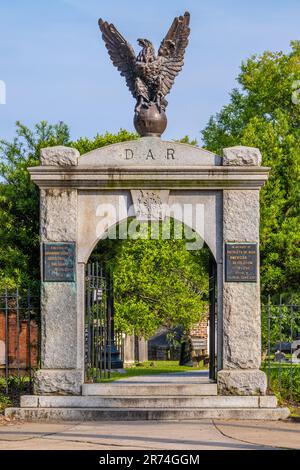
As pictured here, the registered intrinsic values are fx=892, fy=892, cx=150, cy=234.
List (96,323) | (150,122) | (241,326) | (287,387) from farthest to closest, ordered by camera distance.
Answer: (96,323) < (287,387) < (150,122) < (241,326)

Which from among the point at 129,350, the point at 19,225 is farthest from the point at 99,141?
the point at 129,350

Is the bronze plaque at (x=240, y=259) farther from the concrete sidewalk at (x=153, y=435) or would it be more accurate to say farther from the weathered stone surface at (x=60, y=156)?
the weathered stone surface at (x=60, y=156)

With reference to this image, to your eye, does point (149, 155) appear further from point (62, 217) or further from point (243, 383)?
point (243, 383)

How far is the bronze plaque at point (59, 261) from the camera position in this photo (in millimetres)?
12836

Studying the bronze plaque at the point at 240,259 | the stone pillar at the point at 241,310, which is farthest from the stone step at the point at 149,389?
the bronze plaque at the point at 240,259

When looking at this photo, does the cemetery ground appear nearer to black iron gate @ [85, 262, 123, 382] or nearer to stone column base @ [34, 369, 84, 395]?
stone column base @ [34, 369, 84, 395]

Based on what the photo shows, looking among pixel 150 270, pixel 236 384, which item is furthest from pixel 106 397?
pixel 150 270

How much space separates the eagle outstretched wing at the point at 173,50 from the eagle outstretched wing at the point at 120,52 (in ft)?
1.49

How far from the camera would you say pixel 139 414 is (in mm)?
11977

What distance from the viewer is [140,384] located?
518 inches

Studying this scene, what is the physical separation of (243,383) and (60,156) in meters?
4.16

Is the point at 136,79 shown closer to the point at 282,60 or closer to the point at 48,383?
the point at 48,383

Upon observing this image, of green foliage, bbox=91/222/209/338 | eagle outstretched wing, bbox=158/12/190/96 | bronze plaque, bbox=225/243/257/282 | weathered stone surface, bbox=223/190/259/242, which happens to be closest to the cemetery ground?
bronze plaque, bbox=225/243/257/282

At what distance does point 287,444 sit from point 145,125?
215 inches
